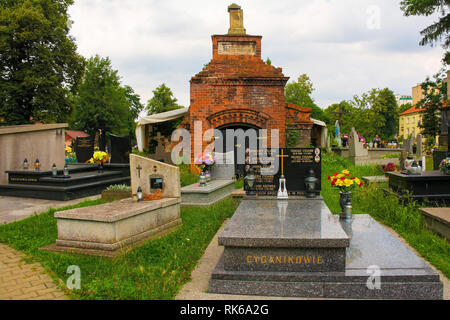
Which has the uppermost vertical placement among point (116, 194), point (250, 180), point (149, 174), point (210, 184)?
point (149, 174)

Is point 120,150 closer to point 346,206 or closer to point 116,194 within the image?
point 116,194

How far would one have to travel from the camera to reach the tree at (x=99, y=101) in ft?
134

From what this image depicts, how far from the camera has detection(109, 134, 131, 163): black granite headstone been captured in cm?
1294

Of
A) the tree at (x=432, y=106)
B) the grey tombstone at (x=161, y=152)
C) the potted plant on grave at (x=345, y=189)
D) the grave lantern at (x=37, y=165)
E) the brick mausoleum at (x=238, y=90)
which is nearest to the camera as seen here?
the potted plant on grave at (x=345, y=189)

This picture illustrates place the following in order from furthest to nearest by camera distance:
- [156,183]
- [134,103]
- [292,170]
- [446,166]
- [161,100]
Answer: [134,103] < [161,100] < [446,166] < [292,170] < [156,183]

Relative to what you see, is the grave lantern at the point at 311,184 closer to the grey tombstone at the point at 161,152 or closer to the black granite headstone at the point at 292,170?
the black granite headstone at the point at 292,170

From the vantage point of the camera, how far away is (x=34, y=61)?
24.3 meters

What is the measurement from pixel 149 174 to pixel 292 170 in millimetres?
3053

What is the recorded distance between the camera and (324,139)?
1789 centimetres

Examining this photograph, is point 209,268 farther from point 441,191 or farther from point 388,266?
point 441,191

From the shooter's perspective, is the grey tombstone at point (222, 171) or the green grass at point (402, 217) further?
the grey tombstone at point (222, 171)

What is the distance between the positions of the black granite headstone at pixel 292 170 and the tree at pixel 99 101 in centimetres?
3581

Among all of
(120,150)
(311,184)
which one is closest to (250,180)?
(311,184)

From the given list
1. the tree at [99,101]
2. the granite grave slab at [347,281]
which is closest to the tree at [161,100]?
the tree at [99,101]
